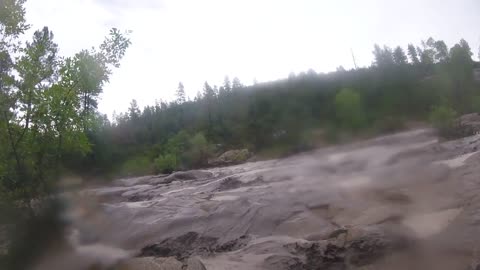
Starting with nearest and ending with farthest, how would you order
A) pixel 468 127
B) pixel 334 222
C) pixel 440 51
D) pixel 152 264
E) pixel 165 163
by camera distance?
pixel 152 264, pixel 334 222, pixel 440 51, pixel 468 127, pixel 165 163

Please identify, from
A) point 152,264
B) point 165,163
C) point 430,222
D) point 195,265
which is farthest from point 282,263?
point 165,163

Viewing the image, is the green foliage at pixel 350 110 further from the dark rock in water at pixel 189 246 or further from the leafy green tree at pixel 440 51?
the dark rock in water at pixel 189 246

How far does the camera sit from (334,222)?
708cm

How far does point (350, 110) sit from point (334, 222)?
8.18 feet

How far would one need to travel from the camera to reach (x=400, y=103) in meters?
5.44

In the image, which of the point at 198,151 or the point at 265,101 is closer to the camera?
the point at 265,101

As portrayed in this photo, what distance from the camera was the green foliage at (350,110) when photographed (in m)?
5.48

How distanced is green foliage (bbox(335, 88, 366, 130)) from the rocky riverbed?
1.07 feet

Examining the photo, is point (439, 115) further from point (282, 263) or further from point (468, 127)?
point (468, 127)

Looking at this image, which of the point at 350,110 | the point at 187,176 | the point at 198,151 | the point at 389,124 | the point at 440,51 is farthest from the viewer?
the point at 198,151

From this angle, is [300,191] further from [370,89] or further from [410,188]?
[370,89]

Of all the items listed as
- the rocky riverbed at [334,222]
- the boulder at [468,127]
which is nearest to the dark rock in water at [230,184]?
the rocky riverbed at [334,222]

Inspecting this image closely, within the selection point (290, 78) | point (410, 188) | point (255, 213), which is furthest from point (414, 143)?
point (255, 213)

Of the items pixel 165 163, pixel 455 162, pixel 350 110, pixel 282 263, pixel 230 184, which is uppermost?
pixel 350 110
